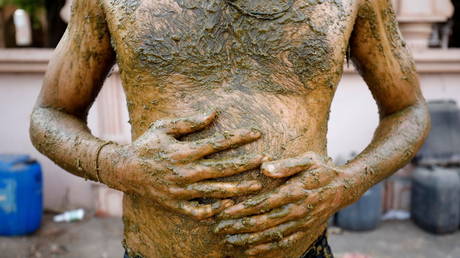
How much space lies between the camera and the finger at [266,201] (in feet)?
4.06

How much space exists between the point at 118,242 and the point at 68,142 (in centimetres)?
354

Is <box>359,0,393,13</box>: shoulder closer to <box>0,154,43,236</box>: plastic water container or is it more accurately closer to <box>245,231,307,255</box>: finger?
<box>245,231,307,255</box>: finger

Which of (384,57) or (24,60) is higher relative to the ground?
(384,57)

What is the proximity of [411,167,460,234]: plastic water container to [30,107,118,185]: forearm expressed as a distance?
4.34m

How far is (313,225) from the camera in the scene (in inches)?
54.7

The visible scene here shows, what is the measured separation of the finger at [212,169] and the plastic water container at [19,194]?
4.14 metres

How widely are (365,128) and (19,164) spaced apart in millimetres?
4085

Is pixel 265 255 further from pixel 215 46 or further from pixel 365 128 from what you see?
pixel 365 128

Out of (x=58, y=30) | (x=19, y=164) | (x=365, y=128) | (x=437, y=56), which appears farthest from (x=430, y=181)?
(x=58, y=30)

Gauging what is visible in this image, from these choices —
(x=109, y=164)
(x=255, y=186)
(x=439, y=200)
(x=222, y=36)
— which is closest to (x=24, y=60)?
(x=109, y=164)

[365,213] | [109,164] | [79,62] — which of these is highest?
[79,62]

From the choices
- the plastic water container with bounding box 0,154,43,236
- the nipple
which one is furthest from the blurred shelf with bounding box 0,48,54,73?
the nipple

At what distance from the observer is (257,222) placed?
1245 millimetres

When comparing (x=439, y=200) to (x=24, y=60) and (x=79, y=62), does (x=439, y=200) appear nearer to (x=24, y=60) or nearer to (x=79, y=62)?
(x=79, y=62)
